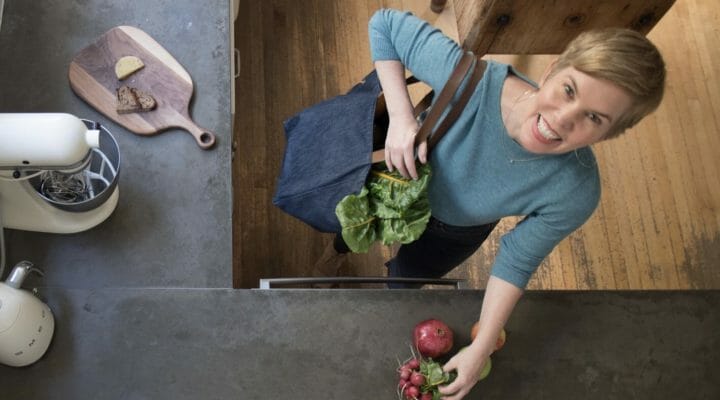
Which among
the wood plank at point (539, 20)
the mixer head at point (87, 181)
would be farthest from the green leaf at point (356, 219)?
the wood plank at point (539, 20)

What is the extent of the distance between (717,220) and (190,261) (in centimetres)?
218

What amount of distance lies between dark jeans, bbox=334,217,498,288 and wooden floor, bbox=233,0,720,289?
19.9 inches

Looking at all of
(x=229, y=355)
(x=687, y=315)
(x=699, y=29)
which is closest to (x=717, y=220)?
(x=699, y=29)

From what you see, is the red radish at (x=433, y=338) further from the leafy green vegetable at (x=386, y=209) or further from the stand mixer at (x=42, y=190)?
the stand mixer at (x=42, y=190)

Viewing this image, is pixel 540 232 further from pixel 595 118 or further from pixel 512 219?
pixel 512 219

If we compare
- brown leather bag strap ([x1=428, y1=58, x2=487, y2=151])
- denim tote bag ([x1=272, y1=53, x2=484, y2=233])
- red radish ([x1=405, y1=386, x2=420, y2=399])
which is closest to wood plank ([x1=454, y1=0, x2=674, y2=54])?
denim tote bag ([x1=272, y1=53, x2=484, y2=233])

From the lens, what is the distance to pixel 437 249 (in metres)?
1.50

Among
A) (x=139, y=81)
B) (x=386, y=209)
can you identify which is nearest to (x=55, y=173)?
(x=139, y=81)

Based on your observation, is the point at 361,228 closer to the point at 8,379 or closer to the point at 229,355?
the point at 229,355

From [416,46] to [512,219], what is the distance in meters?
1.38

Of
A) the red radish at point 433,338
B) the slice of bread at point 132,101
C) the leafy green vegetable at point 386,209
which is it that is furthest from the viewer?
the slice of bread at point 132,101

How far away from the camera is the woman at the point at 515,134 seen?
88 centimetres

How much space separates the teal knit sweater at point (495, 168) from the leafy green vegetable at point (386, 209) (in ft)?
0.20

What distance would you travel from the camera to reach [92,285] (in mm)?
1271
